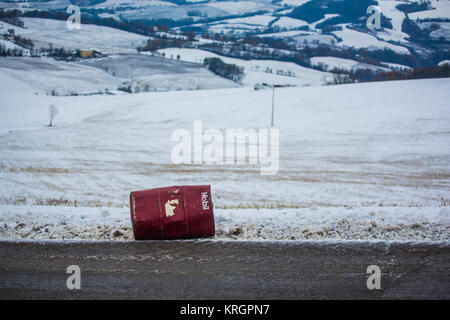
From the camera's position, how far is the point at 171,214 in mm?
6047

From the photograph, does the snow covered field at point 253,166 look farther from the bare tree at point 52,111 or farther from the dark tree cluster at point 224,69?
the dark tree cluster at point 224,69

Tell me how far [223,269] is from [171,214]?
58.2 inches

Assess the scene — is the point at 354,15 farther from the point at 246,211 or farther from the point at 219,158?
the point at 246,211

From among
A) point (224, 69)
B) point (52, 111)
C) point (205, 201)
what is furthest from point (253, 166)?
point (224, 69)

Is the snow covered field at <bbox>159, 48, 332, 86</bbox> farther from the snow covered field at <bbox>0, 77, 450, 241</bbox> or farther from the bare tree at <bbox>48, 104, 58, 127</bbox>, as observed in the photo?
the bare tree at <bbox>48, 104, 58, 127</bbox>

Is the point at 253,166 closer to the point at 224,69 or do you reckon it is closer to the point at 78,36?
the point at 224,69

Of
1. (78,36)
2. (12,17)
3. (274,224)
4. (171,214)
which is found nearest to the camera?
(171,214)

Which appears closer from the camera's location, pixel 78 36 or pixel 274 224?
pixel 274 224

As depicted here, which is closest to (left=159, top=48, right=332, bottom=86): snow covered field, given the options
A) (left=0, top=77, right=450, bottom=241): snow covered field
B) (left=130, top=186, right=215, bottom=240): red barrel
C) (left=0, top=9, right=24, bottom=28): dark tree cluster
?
(left=0, top=77, right=450, bottom=241): snow covered field

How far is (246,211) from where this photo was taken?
825 centimetres

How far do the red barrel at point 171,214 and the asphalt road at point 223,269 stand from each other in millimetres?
198

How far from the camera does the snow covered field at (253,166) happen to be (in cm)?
721

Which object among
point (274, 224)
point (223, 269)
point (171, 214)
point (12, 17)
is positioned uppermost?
point (12, 17)
